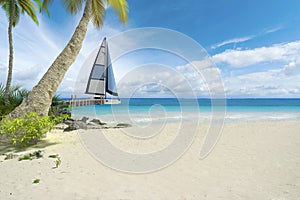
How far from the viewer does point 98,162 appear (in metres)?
4.50

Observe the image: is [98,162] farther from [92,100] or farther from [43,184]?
[92,100]

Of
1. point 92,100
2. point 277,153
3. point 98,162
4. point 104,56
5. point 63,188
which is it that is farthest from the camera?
point 92,100

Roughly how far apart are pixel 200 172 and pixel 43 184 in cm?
287

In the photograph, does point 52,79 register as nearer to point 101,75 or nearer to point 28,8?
point 28,8

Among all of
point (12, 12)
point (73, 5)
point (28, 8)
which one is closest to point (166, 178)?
point (73, 5)

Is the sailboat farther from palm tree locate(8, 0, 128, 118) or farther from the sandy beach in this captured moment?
the sandy beach

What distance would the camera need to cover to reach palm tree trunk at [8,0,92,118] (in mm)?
6223

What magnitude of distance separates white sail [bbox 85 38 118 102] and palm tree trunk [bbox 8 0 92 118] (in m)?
12.9

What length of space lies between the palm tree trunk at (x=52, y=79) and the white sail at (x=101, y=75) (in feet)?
42.4

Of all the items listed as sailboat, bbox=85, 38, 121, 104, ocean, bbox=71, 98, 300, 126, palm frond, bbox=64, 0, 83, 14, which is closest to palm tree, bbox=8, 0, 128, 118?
palm frond, bbox=64, 0, 83, 14

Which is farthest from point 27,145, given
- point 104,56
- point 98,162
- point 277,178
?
point 104,56

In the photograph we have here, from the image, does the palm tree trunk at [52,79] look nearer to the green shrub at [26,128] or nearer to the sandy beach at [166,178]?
the green shrub at [26,128]

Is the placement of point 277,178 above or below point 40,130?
below

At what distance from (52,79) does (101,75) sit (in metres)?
14.8
